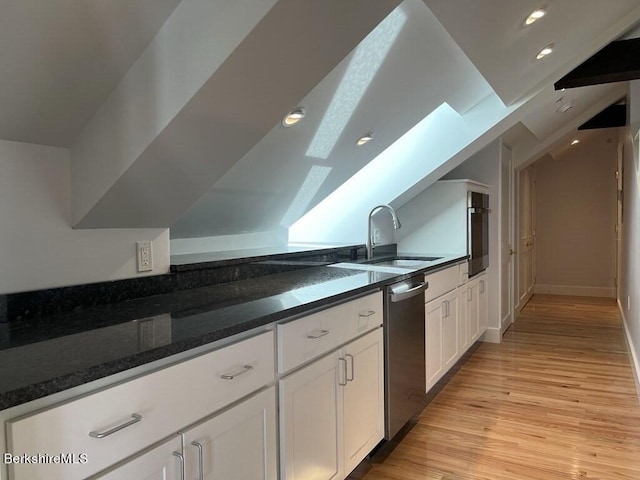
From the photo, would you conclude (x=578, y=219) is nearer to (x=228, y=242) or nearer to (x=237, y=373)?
(x=228, y=242)

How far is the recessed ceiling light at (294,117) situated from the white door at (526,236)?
443 cm

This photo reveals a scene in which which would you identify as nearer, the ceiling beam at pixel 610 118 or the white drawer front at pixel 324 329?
the white drawer front at pixel 324 329

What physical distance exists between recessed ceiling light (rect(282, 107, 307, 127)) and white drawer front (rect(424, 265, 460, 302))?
1.28 meters

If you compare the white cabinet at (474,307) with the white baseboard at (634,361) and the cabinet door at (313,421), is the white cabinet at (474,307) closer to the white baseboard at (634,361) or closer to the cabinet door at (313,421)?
the white baseboard at (634,361)

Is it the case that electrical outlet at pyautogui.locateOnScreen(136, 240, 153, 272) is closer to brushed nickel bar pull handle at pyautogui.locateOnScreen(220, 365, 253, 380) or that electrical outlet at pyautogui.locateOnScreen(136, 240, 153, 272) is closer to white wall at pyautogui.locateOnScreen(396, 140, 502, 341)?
brushed nickel bar pull handle at pyautogui.locateOnScreen(220, 365, 253, 380)

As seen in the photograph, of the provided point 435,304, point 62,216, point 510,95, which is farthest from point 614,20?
point 62,216

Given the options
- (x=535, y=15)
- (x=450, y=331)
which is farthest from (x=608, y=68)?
(x=450, y=331)

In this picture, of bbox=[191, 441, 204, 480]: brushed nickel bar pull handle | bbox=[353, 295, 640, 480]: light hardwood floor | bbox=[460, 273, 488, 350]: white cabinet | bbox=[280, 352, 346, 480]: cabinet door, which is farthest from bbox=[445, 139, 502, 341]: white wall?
bbox=[191, 441, 204, 480]: brushed nickel bar pull handle

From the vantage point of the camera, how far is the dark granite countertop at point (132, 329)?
935 millimetres

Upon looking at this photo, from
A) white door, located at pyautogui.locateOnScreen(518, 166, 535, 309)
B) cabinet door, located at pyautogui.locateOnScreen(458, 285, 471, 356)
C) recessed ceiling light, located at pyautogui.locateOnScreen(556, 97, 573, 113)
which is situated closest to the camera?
cabinet door, located at pyautogui.locateOnScreen(458, 285, 471, 356)

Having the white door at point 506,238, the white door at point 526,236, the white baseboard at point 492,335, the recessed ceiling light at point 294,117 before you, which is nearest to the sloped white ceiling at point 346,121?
the recessed ceiling light at point 294,117

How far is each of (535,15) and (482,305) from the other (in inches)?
107

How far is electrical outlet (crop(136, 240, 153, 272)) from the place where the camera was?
1818 mm

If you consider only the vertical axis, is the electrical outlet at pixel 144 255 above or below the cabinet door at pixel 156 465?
above
